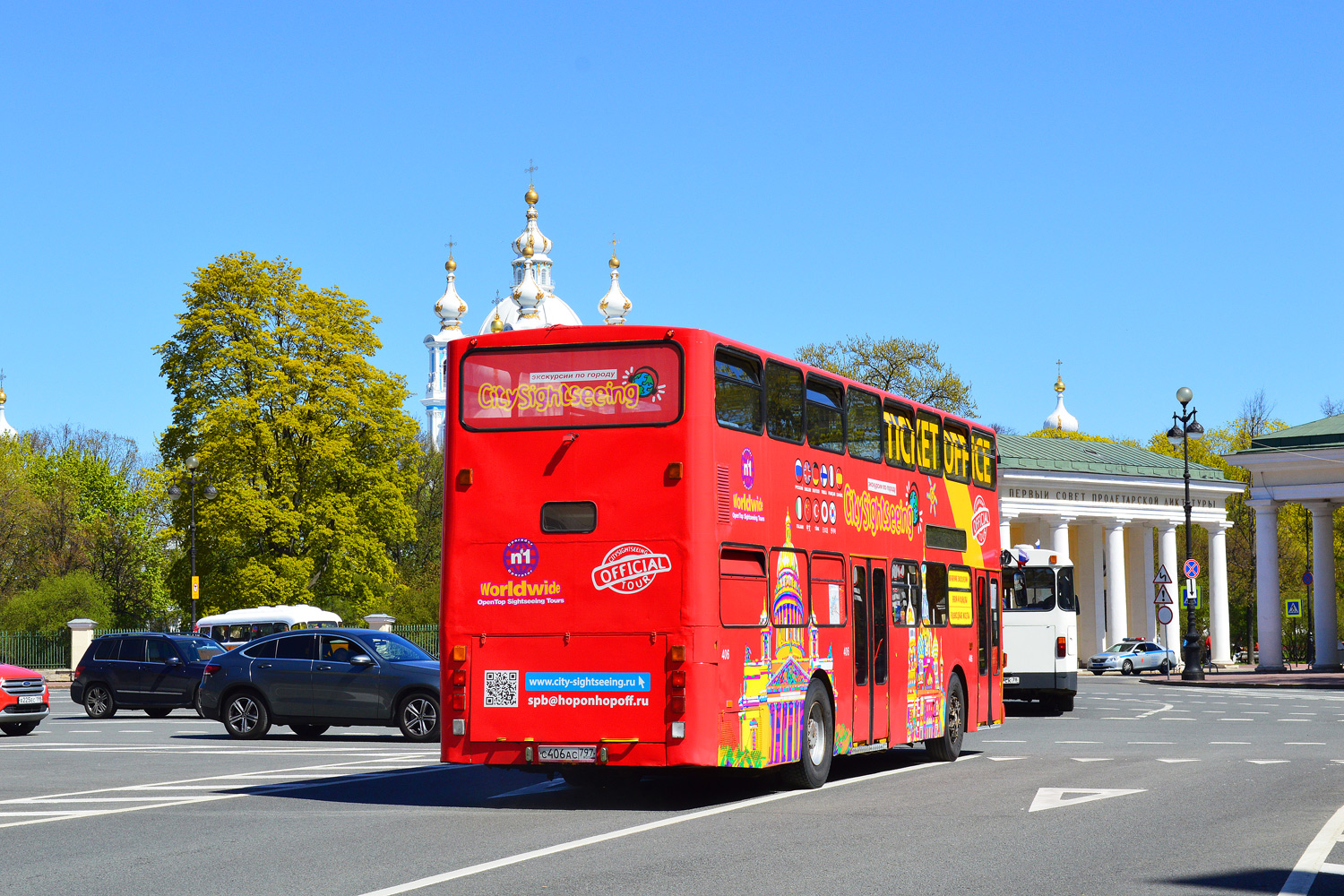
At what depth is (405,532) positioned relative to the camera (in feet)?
196

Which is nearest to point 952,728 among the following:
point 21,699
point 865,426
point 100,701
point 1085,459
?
point 865,426

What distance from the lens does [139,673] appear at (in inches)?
1261

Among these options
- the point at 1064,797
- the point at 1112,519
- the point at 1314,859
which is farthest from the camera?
the point at 1112,519

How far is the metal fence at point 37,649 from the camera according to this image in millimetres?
62281

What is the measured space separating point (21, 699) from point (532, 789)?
46.4ft

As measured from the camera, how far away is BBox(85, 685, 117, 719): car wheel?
32.5 m

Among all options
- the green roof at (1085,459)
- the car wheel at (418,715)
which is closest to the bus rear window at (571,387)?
the car wheel at (418,715)

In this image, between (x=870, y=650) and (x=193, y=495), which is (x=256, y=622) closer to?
(x=193, y=495)

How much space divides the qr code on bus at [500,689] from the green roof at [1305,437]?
49.3m

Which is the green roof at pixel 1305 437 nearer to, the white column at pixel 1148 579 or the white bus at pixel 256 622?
the white column at pixel 1148 579

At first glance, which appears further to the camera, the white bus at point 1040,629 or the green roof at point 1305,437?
the green roof at point 1305,437

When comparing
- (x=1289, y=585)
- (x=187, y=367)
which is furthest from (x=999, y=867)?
(x=1289, y=585)

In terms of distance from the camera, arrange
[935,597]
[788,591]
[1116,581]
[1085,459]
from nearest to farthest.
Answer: [788,591], [935,597], [1116,581], [1085,459]

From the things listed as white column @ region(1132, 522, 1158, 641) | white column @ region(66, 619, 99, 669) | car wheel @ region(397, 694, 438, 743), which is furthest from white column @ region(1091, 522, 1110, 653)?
car wheel @ region(397, 694, 438, 743)
